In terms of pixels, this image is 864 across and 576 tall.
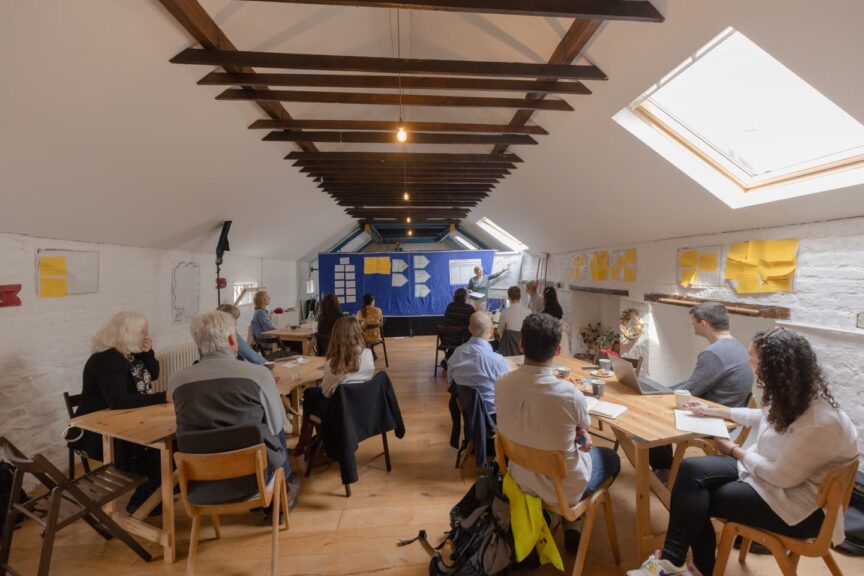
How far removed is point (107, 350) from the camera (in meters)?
2.32

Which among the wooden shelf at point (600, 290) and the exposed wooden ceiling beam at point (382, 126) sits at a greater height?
the exposed wooden ceiling beam at point (382, 126)

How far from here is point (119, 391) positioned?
7.61ft

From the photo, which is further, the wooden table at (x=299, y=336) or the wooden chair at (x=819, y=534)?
the wooden table at (x=299, y=336)

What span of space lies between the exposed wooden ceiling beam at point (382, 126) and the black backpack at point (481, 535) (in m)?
2.78

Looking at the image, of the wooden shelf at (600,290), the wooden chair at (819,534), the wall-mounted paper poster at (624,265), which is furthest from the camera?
the wooden shelf at (600,290)

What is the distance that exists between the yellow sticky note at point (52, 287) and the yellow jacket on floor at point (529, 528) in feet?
10.8

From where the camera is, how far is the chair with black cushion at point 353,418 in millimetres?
2533

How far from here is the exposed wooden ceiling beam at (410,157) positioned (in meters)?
4.26

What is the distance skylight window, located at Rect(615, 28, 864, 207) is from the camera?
82.2 inches

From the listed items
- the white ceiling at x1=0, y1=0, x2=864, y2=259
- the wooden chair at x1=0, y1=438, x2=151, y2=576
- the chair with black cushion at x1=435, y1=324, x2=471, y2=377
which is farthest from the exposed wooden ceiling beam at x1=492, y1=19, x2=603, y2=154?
the wooden chair at x1=0, y1=438, x2=151, y2=576

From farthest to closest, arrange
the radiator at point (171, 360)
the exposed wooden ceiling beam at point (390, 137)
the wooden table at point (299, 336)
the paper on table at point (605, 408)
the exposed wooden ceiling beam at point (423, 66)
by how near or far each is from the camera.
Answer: the wooden table at point (299, 336), the radiator at point (171, 360), the exposed wooden ceiling beam at point (390, 137), the exposed wooden ceiling beam at point (423, 66), the paper on table at point (605, 408)

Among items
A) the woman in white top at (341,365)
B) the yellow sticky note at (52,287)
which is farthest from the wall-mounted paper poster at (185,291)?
the woman in white top at (341,365)

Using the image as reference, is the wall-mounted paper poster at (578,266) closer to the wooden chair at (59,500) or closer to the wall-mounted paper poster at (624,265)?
the wall-mounted paper poster at (624,265)

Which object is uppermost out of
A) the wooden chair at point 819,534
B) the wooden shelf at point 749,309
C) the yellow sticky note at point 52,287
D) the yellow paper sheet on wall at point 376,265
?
the yellow paper sheet on wall at point 376,265
